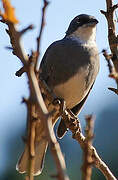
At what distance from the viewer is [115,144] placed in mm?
20266

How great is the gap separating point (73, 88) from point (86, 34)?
0.66 m

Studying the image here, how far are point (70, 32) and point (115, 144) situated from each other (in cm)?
1537

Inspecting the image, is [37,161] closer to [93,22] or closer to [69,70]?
[69,70]

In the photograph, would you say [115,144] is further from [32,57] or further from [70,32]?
[32,57]

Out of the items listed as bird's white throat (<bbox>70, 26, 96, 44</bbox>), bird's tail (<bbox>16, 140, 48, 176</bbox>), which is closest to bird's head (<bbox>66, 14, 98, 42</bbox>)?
bird's white throat (<bbox>70, 26, 96, 44</bbox>)

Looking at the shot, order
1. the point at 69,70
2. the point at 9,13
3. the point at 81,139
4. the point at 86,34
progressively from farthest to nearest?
1. the point at 86,34
2. the point at 69,70
3. the point at 81,139
4. the point at 9,13

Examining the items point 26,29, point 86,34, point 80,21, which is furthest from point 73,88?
point 26,29

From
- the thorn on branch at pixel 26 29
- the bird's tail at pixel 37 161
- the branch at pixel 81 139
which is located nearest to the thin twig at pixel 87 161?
the thorn on branch at pixel 26 29

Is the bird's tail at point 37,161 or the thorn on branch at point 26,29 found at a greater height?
the thorn on branch at point 26,29

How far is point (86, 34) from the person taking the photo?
5.04 metres

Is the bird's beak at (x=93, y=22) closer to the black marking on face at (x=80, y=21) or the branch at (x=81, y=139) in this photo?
the black marking on face at (x=80, y=21)

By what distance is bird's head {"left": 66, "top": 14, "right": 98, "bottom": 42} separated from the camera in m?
5.03

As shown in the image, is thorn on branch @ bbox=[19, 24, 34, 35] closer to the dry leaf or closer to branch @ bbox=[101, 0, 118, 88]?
the dry leaf

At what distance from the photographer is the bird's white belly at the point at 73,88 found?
15.1 ft
